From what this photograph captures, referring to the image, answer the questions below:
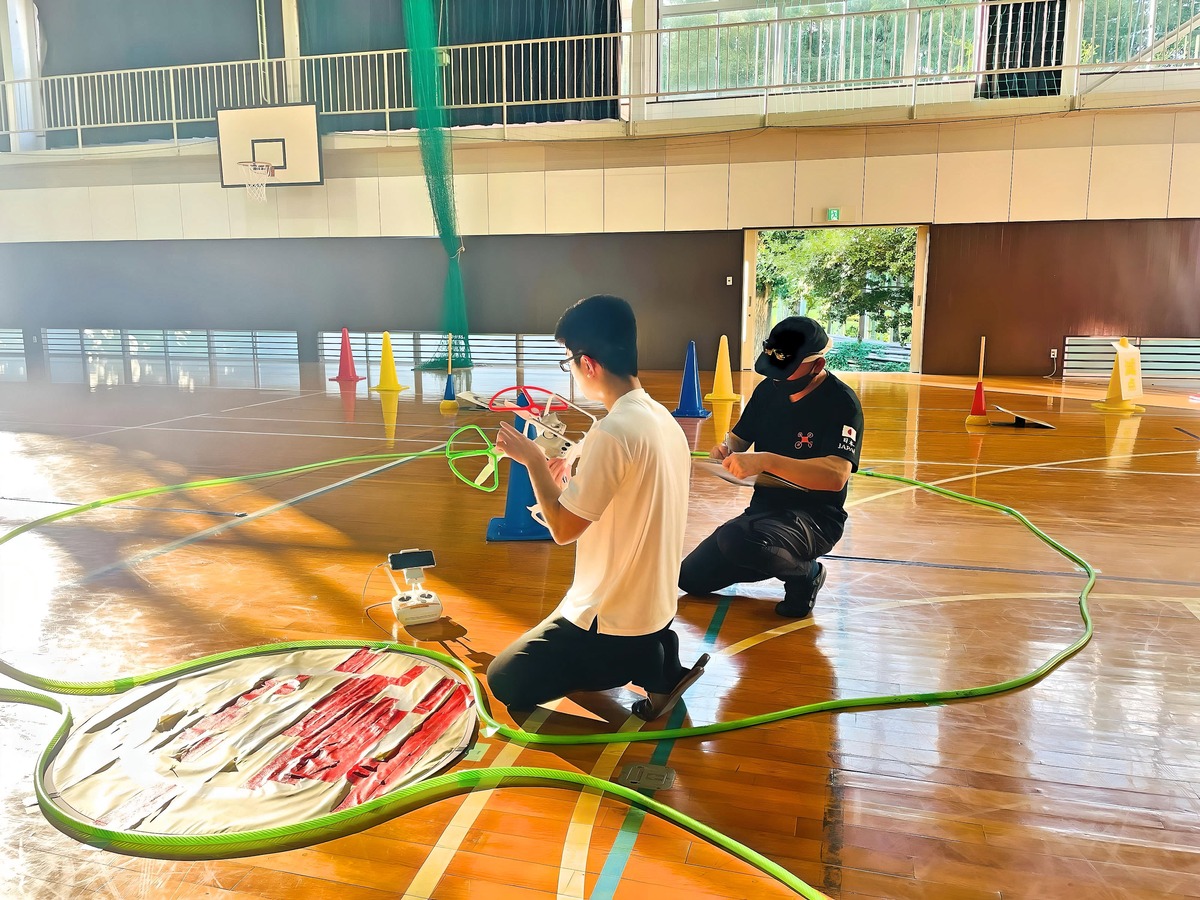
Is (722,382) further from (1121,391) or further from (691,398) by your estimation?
(1121,391)

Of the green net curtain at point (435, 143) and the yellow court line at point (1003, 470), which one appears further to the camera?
the green net curtain at point (435, 143)

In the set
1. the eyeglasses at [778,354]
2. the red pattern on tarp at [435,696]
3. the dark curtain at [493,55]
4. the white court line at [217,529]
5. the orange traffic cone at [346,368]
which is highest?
the dark curtain at [493,55]

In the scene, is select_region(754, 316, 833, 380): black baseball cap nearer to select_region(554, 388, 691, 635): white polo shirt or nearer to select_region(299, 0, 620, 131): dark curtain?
select_region(554, 388, 691, 635): white polo shirt

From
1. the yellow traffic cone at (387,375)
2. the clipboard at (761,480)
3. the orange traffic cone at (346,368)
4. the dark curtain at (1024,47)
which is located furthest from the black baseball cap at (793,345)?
the dark curtain at (1024,47)

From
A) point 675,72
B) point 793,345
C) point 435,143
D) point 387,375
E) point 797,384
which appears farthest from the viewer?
point 675,72

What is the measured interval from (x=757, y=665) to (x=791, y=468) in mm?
837

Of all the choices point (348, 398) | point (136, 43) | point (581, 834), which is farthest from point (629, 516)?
point (136, 43)

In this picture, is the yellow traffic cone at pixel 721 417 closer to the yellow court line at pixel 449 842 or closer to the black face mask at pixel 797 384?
the black face mask at pixel 797 384

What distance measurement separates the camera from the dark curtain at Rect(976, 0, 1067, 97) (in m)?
12.4

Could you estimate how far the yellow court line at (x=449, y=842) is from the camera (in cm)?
190

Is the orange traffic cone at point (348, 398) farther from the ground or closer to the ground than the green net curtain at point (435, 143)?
closer to the ground

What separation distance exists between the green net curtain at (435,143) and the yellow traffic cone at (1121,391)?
7.82 meters

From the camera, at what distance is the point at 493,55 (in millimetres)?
14594

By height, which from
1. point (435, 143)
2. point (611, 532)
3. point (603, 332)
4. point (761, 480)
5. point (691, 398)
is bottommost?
point (691, 398)
